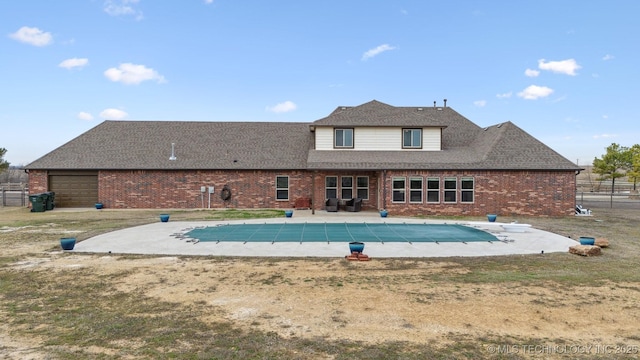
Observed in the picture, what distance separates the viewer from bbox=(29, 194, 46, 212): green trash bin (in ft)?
77.2

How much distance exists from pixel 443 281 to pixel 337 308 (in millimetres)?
3130

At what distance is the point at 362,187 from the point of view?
25359 millimetres

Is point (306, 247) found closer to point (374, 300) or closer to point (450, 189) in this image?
point (374, 300)

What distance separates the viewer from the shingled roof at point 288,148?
23469 millimetres

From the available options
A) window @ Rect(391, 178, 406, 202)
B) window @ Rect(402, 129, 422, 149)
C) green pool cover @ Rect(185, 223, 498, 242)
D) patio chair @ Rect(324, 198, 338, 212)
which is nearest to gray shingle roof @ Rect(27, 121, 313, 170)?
patio chair @ Rect(324, 198, 338, 212)

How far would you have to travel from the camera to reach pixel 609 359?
16.7ft

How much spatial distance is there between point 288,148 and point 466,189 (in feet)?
41.0

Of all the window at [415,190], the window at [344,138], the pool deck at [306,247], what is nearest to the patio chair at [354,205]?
the window at [415,190]

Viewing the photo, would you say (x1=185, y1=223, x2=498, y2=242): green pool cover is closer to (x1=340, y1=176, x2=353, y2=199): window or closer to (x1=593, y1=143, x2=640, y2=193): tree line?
(x1=340, y1=176, x2=353, y2=199): window

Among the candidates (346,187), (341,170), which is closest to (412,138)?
(346,187)

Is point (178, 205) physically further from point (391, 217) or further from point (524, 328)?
point (524, 328)

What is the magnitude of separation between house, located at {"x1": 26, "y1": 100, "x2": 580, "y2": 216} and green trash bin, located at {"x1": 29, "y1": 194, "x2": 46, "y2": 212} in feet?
6.77

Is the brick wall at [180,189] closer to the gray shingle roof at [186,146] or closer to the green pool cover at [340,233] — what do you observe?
the gray shingle roof at [186,146]

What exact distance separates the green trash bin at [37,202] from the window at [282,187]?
586 inches
